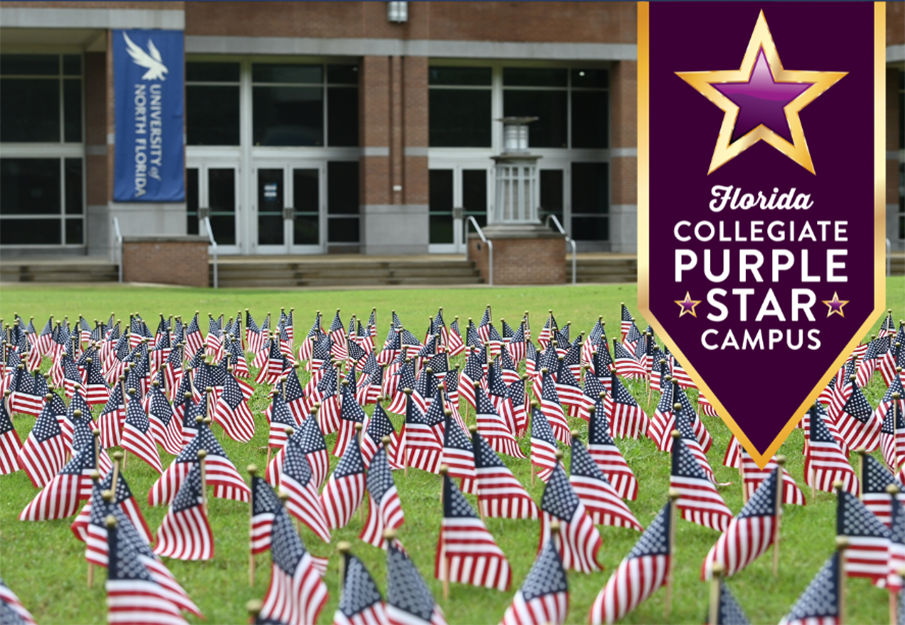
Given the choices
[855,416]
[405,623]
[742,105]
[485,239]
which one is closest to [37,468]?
[405,623]

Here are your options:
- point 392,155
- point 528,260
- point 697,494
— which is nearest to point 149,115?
point 392,155

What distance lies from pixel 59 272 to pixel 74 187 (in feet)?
25.7

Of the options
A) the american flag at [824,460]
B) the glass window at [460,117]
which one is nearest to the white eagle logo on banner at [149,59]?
the glass window at [460,117]

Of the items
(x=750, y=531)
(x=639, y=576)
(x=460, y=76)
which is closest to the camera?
(x=639, y=576)

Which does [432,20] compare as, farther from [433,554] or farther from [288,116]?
[433,554]

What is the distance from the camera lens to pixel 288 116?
1467 inches

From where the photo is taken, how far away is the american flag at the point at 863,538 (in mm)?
5488

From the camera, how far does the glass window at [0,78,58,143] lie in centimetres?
3634

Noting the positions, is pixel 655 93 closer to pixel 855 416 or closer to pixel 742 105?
pixel 742 105

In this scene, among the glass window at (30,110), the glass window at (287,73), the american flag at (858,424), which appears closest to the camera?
the american flag at (858,424)

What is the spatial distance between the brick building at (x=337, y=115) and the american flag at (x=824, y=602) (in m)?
32.5

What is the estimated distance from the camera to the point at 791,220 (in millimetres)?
6941

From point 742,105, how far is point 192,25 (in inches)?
1193

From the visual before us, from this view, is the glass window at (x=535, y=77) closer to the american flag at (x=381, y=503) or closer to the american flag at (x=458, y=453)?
the american flag at (x=458, y=453)
